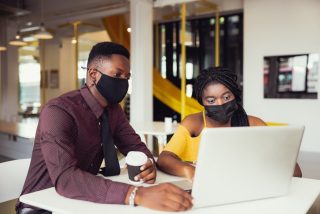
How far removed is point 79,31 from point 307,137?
6.08m

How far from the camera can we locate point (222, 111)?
1739mm

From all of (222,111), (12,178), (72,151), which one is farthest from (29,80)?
(72,151)

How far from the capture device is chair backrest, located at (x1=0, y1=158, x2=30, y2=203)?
1560mm

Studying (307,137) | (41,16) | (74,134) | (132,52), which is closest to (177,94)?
(132,52)

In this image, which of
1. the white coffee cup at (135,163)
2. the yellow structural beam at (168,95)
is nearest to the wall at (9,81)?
the yellow structural beam at (168,95)

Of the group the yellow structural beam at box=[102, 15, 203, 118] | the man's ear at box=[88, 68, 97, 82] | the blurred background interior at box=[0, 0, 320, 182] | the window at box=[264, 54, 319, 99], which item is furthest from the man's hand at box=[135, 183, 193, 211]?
the window at box=[264, 54, 319, 99]

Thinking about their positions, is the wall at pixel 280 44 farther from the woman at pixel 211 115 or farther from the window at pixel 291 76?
the woman at pixel 211 115

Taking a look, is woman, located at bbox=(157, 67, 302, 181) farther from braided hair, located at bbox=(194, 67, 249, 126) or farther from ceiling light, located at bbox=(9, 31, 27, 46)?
ceiling light, located at bbox=(9, 31, 27, 46)

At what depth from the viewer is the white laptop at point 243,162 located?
100 centimetres

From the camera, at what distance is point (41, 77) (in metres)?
8.39

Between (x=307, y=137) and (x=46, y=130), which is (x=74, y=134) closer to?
(x=46, y=130)

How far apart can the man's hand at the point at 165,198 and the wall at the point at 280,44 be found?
193 inches

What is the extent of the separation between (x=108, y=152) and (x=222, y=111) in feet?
2.01

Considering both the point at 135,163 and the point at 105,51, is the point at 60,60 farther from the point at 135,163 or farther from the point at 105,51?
the point at 135,163
